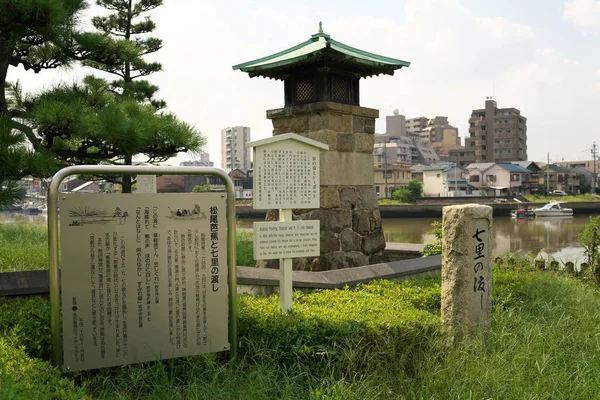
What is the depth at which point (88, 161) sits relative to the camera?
25.8 feet

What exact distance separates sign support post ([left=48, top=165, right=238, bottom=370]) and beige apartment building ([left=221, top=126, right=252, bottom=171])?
261 feet

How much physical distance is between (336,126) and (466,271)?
379cm

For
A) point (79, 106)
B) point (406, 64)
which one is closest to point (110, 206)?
point (79, 106)

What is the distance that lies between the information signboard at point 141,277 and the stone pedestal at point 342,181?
13.3 ft

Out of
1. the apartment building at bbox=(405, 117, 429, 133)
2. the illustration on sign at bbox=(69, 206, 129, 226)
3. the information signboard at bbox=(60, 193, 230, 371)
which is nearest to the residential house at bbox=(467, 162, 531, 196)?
the apartment building at bbox=(405, 117, 429, 133)

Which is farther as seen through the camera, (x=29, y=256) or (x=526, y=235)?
(x=526, y=235)

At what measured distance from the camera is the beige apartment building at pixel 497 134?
2589 inches

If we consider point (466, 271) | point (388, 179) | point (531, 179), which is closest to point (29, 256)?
point (466, 271)

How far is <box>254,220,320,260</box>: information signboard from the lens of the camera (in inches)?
194

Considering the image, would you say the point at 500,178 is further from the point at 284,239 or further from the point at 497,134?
the point at 284,239

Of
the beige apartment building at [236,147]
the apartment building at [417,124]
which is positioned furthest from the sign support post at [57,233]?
the apartment building at [417,124]

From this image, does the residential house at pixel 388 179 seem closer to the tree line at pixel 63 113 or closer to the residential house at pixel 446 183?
the residential house at pixel 446 183

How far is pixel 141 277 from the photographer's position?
357 cm

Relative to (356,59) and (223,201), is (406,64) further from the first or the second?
(223,201)
